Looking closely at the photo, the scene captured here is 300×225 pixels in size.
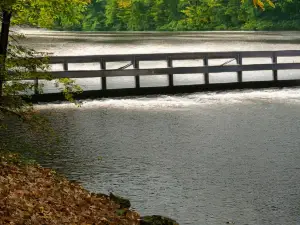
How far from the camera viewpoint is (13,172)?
35.1 feet

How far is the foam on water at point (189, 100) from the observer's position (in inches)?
878

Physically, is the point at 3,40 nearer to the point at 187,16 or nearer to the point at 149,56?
the point at 149,56

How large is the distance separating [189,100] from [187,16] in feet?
362

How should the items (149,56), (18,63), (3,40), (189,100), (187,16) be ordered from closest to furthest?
(18,63) → (3,40) → (189,100) → (149,56) → (187,16)

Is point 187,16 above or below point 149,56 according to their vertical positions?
above

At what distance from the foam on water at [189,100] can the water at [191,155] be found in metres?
0.06

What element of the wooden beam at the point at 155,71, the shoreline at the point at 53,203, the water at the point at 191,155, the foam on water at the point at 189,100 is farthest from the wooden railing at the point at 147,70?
the shoreline at the point at 53,203

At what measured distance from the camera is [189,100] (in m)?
23.8

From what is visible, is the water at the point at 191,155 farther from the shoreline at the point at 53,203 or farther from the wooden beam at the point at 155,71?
the wooden beam at the point at 155,71

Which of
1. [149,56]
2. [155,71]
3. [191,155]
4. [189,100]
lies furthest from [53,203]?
[149,56]

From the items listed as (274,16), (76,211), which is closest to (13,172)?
A: (76,211)

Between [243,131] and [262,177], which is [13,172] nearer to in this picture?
[262,177]

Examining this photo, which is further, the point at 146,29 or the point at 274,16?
the point at 146,29

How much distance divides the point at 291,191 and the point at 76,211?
11.5 feet
